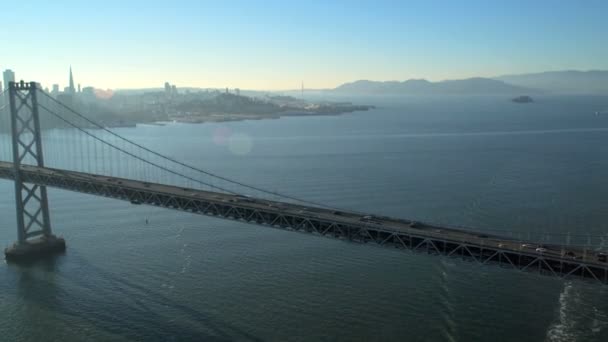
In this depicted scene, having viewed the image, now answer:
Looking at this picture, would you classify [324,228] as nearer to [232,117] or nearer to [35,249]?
[35,249]

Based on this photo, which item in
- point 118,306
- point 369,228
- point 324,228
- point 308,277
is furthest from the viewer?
point 308,277

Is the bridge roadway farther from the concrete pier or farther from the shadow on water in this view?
the shadow on water

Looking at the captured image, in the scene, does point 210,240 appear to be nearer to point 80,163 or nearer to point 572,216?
point 572,216

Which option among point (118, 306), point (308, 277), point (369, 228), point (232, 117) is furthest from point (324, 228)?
point (232, 117)

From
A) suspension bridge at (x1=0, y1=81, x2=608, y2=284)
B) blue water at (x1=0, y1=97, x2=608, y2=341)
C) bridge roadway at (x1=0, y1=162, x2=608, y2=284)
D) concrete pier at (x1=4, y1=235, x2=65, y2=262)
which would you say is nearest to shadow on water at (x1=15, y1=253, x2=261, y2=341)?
blue water at (x1=0, y1=97, x2=608, y2=341)

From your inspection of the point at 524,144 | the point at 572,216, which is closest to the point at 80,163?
the point at 572,216

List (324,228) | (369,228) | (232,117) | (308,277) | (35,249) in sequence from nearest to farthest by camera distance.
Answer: (369,228) → (324,228) → (308,277) → (35,249) → (232,117)

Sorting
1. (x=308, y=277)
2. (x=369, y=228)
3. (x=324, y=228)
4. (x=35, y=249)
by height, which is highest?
(x=369, y=228)
